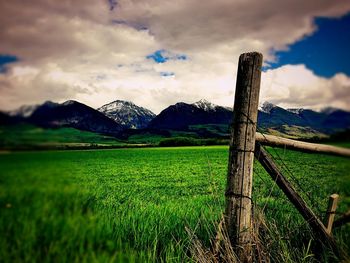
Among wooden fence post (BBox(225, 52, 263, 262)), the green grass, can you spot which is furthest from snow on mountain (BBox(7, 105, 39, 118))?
wooden fence post (BBox(225, 52, 263, 262))

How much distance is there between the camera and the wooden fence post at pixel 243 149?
10.9ft

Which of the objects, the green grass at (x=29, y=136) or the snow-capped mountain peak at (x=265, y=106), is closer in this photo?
the green grass at (x=29, y=136)

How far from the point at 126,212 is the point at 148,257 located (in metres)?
1.19

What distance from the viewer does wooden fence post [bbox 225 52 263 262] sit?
10.9 ft

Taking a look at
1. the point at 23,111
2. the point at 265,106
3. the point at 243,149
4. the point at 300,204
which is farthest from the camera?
the point at 265,106

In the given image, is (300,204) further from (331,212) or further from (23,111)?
(23,111)

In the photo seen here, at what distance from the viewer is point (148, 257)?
10.5 feet

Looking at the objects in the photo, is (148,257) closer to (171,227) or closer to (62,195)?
(171,227)

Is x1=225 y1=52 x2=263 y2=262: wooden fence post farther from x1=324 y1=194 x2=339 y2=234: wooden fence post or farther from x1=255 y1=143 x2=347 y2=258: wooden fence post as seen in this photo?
x1=324 y1=194 x2=339 y2=234: wooden fence post

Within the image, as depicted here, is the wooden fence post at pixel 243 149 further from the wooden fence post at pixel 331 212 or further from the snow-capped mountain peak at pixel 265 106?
the wooden fence post at pixel 331 212

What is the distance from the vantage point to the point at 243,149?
3.34 m

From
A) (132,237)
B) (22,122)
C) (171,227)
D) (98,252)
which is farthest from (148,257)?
(22,122)

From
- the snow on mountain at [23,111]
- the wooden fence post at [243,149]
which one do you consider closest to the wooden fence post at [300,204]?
the wooden fence post at [243,149]

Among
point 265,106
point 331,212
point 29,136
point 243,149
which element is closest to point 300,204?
point 331,212
